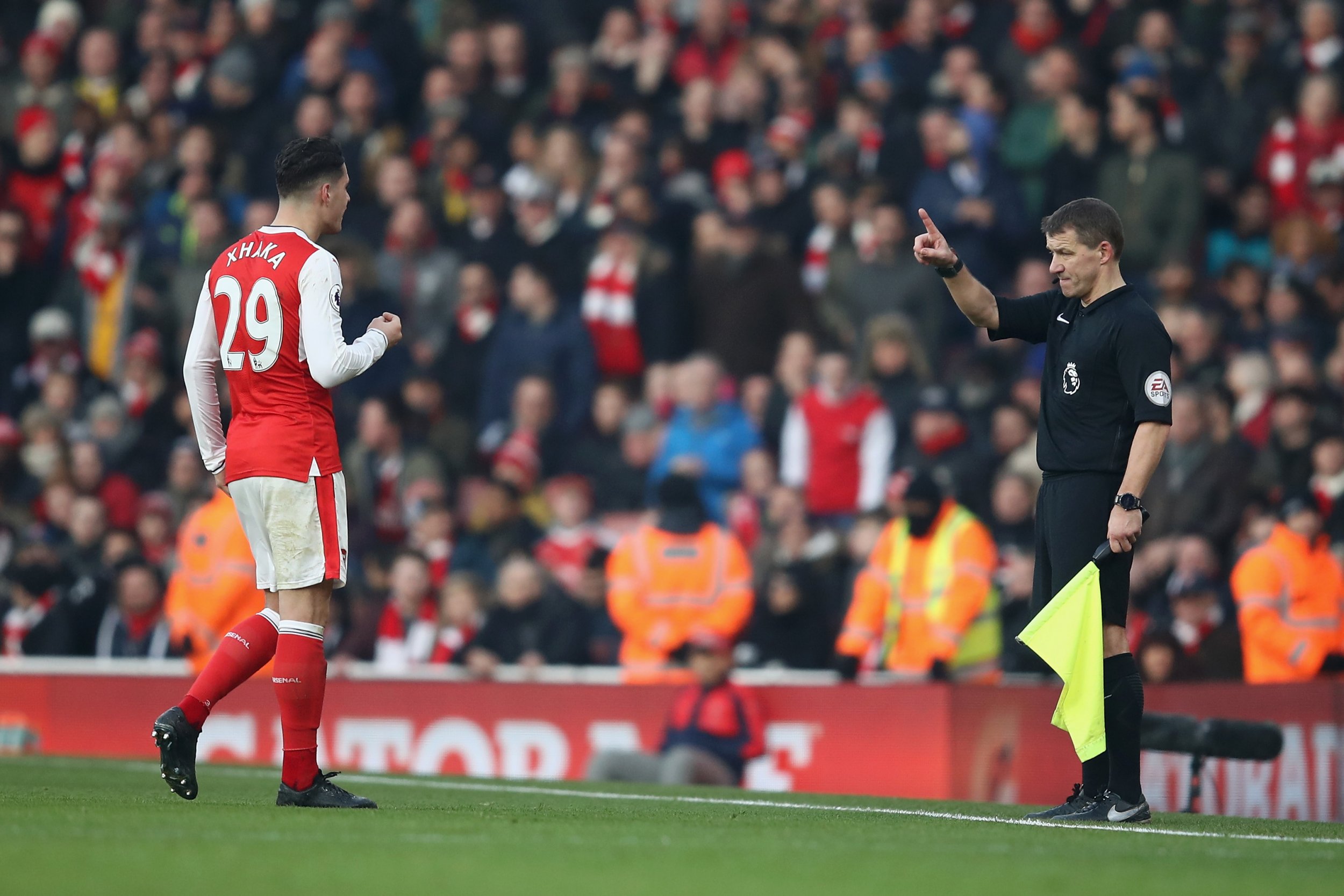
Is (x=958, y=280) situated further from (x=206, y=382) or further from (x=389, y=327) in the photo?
(x=206, y=382)

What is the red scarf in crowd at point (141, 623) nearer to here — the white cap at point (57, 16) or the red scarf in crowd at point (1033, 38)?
the red scarf in crowd at point (1033, 38)

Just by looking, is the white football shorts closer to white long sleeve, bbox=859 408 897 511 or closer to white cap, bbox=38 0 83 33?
white long sleeve, bbox=859 408 897 511

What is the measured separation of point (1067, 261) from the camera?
713cm

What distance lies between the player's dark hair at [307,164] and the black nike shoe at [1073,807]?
3340 mm

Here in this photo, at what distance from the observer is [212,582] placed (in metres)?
12.4

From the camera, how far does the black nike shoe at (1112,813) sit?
23.0 feet

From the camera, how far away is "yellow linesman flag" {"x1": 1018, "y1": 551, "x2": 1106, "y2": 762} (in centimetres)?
692

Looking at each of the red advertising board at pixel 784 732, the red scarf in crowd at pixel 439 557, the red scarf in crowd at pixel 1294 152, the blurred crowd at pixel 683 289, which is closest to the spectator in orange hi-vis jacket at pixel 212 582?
the red advertising board at pixel 784 732

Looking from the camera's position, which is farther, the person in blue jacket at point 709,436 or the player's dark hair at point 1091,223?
the person in blue jacket at point 709,436

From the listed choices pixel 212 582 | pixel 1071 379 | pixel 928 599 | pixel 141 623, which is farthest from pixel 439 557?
pixel 1071 379

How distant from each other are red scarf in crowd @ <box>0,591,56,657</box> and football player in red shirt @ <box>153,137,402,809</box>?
726 cm

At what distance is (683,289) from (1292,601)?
208 inches

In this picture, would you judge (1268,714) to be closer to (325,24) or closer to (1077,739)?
(1077,739)

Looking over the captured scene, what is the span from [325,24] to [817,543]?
7.63 meters
